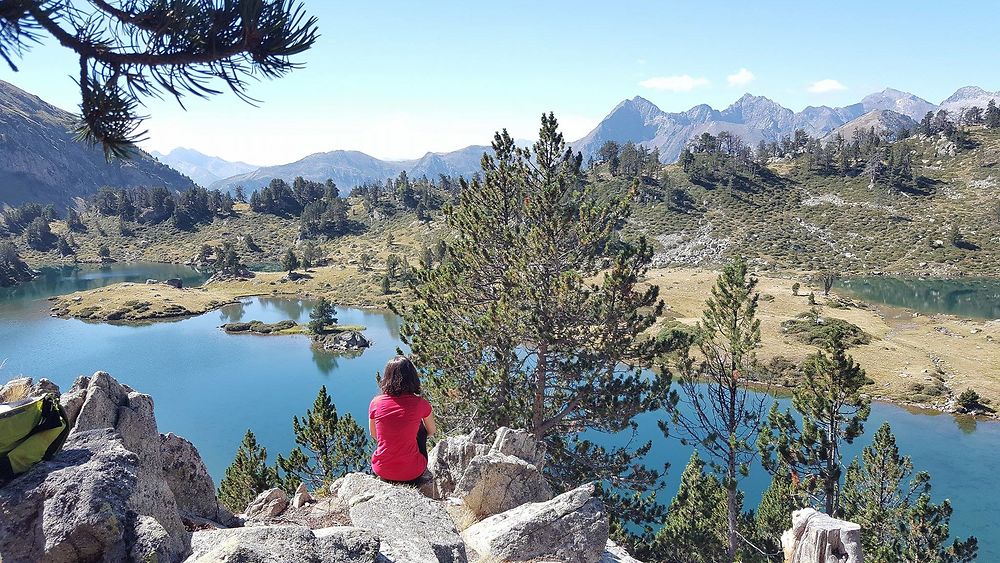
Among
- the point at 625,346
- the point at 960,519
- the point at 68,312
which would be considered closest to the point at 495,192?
the point at 625,346

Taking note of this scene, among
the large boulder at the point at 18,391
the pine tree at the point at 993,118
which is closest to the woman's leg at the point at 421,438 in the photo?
the large boulder at the point at 18,391

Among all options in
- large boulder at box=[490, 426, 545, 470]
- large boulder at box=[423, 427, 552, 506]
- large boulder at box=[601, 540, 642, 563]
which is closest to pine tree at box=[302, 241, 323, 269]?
large boulder at box=[423, 427, 552, 506]

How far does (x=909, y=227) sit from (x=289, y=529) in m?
158

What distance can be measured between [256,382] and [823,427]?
2414 inches

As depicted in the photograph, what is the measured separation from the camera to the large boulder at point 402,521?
6.70 m

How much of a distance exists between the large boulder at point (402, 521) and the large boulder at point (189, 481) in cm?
313

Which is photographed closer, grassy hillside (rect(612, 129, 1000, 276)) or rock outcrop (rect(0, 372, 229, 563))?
rock outcrop (rect(0, 372, 229, 563))

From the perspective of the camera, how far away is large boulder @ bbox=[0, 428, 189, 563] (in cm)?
499

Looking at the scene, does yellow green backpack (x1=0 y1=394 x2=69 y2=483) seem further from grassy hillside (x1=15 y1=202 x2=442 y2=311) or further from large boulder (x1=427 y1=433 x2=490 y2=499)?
grassy hillside (x1=15 y1=202 x2=442 y2=311)

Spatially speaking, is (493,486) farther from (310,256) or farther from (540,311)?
(310,256)

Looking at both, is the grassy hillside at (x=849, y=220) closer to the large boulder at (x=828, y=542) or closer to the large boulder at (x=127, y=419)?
the large boulder at (x=828, y=542)

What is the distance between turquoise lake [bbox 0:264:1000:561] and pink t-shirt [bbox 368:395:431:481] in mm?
34469

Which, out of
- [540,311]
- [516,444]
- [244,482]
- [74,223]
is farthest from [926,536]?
[74,223]

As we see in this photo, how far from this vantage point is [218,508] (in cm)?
1047
